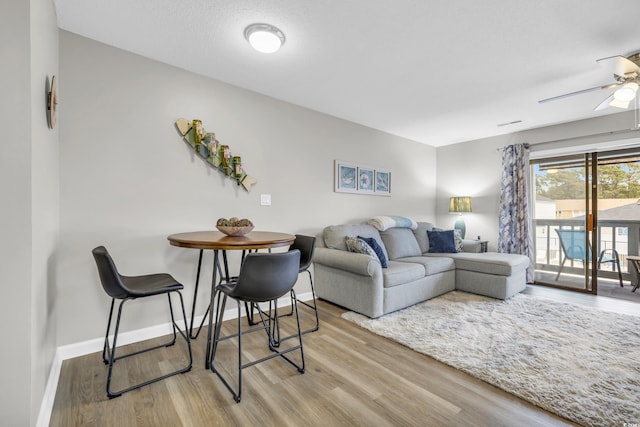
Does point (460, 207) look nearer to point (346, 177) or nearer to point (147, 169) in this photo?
point (346, 177)

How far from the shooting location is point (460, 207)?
4980mm

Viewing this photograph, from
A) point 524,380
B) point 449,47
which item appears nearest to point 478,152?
point 449,47

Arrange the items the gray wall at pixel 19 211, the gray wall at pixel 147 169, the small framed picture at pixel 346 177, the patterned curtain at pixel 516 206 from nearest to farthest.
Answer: the gray wall at pixel 19 211, the gray wall at pixel 147 169, the small framed picture at pixel 346 177, the patterned curtain at pixel 516 206

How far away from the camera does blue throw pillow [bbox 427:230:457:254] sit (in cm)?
428

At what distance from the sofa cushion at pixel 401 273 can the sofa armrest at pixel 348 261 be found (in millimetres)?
162

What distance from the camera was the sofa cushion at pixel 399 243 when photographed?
155 inches

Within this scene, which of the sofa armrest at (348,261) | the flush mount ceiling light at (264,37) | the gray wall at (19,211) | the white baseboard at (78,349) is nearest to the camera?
the gray wall at (19,211)

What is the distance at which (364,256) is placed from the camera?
291 cm

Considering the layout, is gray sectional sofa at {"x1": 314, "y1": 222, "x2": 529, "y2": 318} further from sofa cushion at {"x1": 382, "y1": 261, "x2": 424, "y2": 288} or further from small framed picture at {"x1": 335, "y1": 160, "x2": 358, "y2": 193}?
small framed picture at {"x1": 335, "y1": 160, "x2": 358, "y2": 193}

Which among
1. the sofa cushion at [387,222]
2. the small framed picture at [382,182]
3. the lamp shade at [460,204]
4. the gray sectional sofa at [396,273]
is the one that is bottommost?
the gray sectional sofa at [396,273]

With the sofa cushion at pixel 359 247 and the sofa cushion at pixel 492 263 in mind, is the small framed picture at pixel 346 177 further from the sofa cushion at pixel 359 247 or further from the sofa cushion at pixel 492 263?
the sofa cushion at pixel 492 263

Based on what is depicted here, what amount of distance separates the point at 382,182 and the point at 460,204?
5.11 feet

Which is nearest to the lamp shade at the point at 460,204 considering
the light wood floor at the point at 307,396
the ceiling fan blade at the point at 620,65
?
the ceiling fan blade at the point at 620,65

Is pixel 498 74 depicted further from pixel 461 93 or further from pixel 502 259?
pixel 502 259
